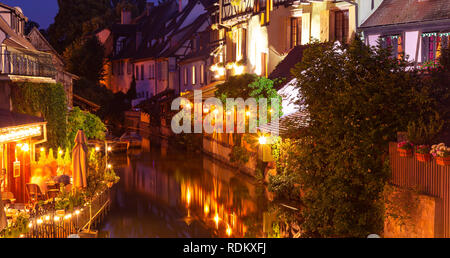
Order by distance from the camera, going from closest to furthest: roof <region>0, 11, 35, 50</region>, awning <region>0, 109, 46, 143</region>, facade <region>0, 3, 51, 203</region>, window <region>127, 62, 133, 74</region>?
1. awning <region>0, 109, 46, 143</region>
2. facade <region>0, 3, 51, 203</region>
3. roof <region>0, 11, 35, 50</region>
4. window <region>127, 62, 133, 74</region>

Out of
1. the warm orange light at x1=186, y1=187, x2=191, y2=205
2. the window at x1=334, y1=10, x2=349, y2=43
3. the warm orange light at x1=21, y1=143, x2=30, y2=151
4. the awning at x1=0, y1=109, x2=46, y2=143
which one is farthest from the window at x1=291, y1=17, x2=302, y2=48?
the warm orange light at x1=21, y1=143, x2=30, y2=151

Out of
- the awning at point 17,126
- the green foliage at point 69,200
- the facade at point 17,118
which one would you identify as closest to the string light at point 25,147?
the facade at point 17,118

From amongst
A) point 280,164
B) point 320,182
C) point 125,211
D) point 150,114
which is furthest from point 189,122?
point 320,182

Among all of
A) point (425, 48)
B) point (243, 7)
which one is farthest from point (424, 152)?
Result: point (243, 7)

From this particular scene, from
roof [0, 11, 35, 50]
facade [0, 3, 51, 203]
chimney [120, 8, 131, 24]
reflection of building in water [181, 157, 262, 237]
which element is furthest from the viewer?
chimney [120, 8, 131, 24]

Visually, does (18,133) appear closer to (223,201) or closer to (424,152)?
(223,201)

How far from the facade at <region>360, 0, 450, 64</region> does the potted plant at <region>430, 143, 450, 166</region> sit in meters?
11.0

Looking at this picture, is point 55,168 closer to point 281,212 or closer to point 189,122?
point 281,212

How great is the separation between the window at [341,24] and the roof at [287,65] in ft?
5.91

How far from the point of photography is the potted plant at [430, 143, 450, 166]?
39.1 feet

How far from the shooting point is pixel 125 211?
840 inches

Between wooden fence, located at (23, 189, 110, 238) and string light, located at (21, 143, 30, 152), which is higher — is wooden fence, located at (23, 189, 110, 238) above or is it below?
below

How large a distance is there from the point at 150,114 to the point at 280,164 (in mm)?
37626

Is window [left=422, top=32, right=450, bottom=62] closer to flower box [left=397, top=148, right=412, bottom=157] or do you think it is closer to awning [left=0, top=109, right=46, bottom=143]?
flower box [left=397, top=148, right=412, bottom=157]
